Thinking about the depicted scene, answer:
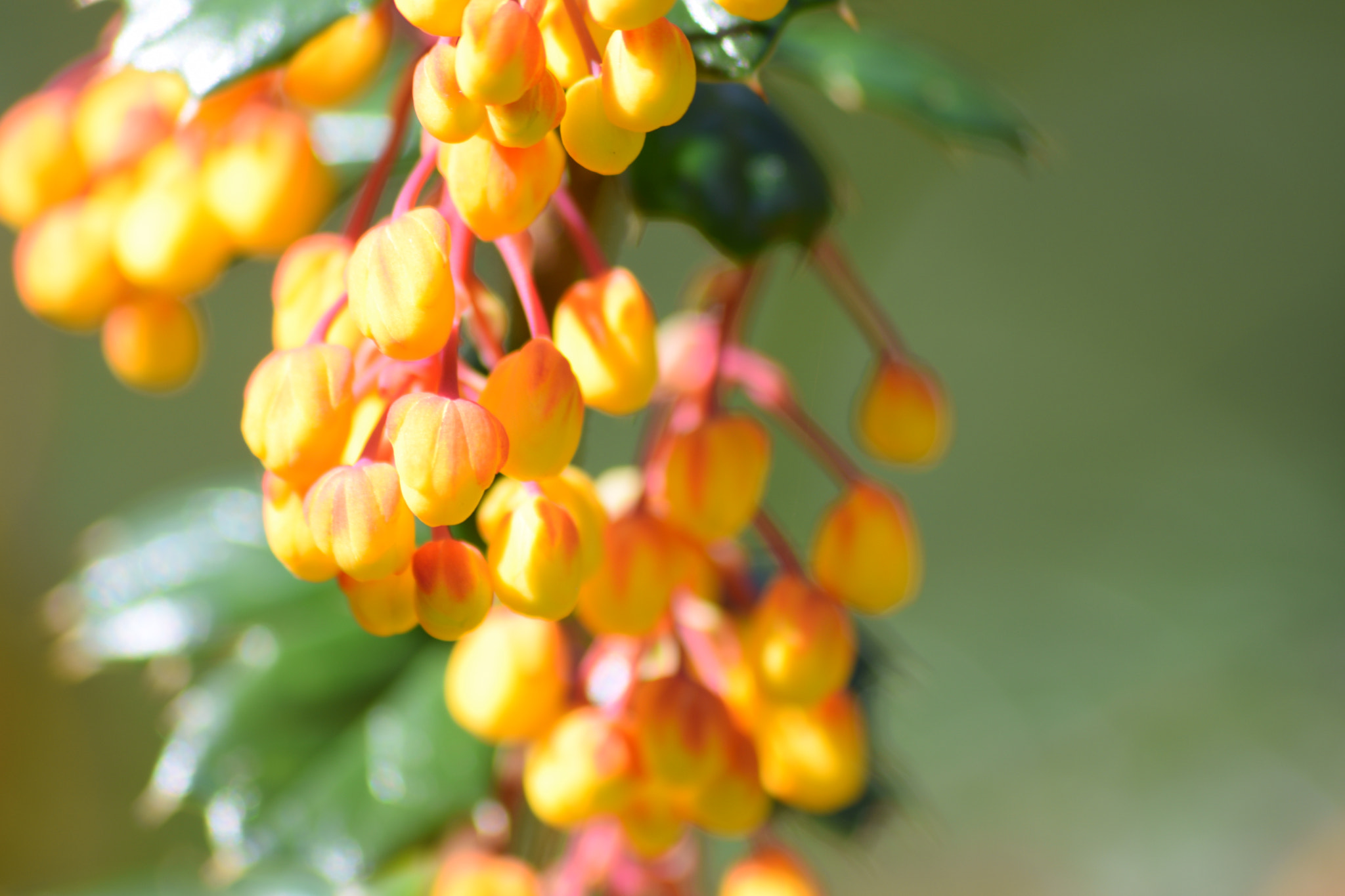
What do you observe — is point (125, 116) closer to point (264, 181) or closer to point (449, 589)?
point (264, 181)

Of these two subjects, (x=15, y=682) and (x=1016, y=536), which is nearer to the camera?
(x=15, y=682)

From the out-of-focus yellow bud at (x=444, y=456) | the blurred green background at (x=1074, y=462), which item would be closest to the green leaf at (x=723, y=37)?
the out-of-focus yellow bud at (x=444, y=456)

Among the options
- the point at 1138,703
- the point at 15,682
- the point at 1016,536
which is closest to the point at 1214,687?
the point at 1138,703

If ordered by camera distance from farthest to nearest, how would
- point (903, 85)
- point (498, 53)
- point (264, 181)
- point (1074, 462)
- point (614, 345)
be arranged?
point (1074, 462)
point (903, 85)
point (264, 181)
point (614, 345)
point (498, 53)

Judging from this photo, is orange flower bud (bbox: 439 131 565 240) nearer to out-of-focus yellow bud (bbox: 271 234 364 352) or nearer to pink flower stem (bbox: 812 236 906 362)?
out-of-focus yellow bud (bbox: 271 234 364 352)

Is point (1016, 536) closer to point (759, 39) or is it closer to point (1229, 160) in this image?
point (1229, 160)

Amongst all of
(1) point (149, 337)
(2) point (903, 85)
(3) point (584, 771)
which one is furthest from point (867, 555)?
(1) point (149, 337)
